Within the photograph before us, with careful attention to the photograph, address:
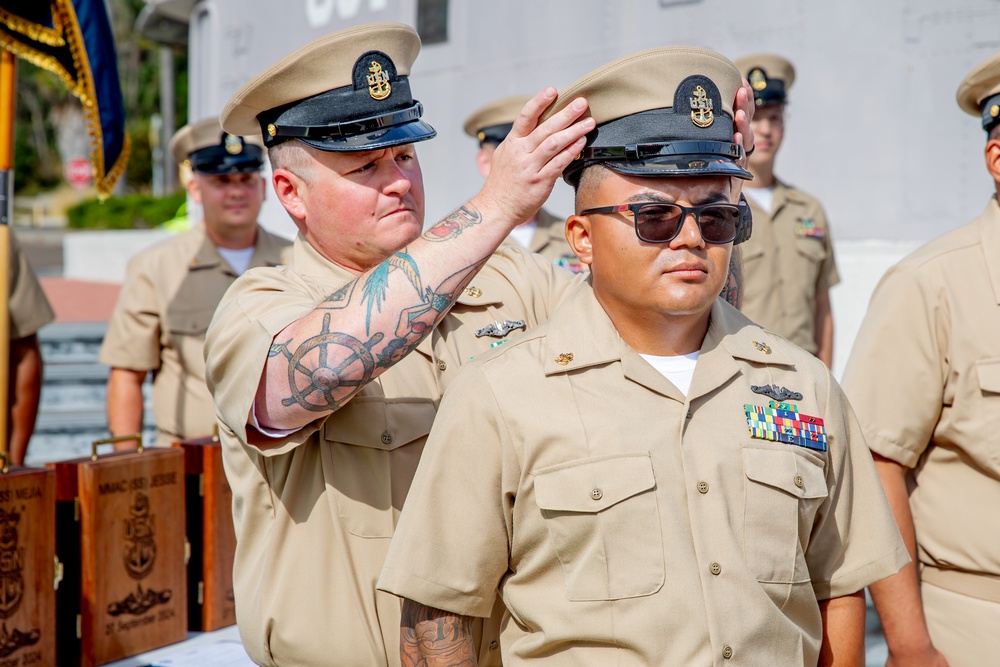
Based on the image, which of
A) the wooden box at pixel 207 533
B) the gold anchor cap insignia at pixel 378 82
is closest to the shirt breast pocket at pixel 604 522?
the gold anchor cap insignia at pixel 378 82

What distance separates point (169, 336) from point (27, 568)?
1.78 meters

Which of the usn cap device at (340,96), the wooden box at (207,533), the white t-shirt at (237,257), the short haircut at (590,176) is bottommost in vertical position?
the wooden box at (207,533)

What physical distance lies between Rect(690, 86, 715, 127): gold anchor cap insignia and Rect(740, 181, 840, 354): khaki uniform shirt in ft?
11.0

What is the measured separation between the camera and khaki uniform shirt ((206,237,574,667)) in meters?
2.16

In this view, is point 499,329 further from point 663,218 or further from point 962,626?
point 962,626

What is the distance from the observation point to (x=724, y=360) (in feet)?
6.60

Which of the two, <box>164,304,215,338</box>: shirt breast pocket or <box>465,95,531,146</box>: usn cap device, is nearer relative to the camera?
<box>164,304,215,338</box>: shirt breast pocket

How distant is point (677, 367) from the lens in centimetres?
202

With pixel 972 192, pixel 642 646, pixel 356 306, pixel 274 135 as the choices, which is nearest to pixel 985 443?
pixel 642 646

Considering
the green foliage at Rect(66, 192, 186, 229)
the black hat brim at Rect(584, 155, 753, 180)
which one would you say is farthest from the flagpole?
the green foliage at Rect(66, 192, 186, 229)

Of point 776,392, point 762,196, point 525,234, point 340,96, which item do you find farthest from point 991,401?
point 525,234

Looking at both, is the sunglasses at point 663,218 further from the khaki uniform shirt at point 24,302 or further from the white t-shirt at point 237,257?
the khaki uniform shirt at point 24,302

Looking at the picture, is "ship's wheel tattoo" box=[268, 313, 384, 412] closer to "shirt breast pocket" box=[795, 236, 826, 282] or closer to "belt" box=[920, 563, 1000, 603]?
"belt" box=[920, 563, 1000, 603]

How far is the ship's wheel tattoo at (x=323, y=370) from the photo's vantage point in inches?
78.1
